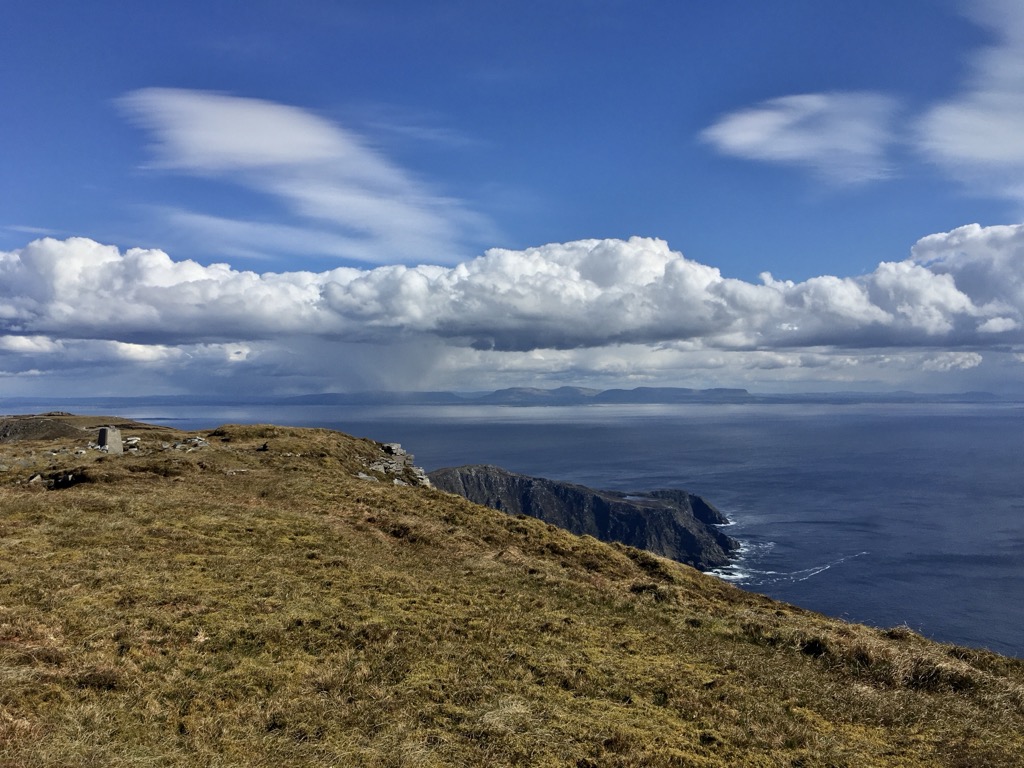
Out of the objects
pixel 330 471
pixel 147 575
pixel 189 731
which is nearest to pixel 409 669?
pixel 189 731

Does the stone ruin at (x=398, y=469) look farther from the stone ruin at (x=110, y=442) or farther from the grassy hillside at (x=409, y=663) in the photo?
the grassy hillside at (x=409, y=663)

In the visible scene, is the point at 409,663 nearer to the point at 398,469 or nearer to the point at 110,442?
the point at 398,469

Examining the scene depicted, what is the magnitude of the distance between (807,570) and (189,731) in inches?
6594

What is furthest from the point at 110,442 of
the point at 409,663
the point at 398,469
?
the point at 409,663

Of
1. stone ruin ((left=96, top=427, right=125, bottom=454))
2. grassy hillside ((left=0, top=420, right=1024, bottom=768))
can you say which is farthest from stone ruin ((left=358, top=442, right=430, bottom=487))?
grassy hillside ((left=0, top=420, right=1024, bottom=768))

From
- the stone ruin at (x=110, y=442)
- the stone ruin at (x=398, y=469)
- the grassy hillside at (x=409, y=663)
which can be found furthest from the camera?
the stone ruin at (x=398, y=469)

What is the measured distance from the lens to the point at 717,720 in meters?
13.9

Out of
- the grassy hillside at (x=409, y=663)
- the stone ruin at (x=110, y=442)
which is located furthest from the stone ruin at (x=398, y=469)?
the grassy hillside at (x=409, y=663)

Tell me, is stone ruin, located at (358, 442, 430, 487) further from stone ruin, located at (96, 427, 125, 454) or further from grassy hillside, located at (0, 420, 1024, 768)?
grassy hillside, located at (0, 420, 1024, 768)

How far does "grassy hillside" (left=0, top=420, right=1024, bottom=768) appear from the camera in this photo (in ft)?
40.0

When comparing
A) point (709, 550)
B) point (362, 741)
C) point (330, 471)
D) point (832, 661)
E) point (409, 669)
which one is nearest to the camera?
point (362, 741)

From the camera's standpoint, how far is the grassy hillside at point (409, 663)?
12180 millimetres

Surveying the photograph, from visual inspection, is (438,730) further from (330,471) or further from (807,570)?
(807,570)

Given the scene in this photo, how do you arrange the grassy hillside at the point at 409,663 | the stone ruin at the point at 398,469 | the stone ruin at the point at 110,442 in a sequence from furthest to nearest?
the stone ruin at the point at 398,469 < the stone ruin at the point at 110,442 < the grassy hillside at the point at 409,663
